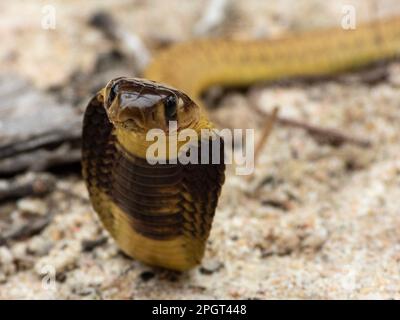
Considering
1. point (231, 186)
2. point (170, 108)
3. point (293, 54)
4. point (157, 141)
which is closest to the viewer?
point (170, 108)

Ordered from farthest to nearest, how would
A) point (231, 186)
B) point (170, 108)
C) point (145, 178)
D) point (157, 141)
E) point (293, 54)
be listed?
point (293, 54) < point (231, 186) < point (145, 178) < point (157, 141) < point (170, 108)

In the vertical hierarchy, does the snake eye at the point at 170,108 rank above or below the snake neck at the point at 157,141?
above

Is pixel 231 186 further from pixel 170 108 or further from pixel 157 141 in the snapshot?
pixel 170 108

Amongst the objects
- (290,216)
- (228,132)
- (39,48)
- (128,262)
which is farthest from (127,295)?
(39,48)

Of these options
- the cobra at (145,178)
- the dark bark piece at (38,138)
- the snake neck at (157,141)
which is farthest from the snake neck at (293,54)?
the snake neck at (157,141)

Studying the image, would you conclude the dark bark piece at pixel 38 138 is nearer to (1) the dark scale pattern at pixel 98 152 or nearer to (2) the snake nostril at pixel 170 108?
(1) the dark scale pattern at pixel 98 152

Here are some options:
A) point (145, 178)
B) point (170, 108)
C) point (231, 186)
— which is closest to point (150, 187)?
point (145, 178)
